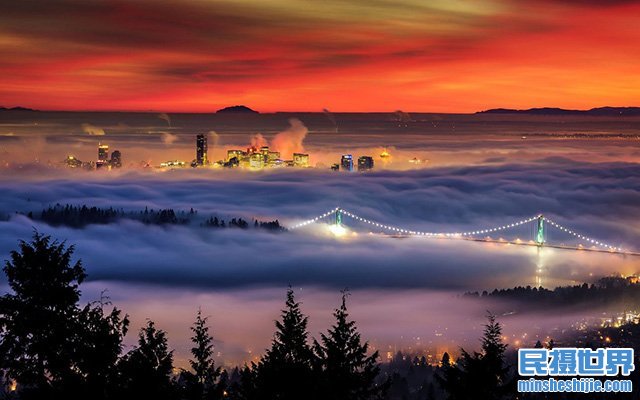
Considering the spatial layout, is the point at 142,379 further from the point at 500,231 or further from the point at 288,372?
the point at 500,231

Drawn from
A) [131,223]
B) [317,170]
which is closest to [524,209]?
[317,170]

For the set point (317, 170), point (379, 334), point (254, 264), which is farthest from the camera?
point (317, 170)

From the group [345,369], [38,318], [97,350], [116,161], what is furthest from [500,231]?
[38,318]

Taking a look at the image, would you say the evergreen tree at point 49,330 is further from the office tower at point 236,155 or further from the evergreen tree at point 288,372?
the office tower at point 236,155

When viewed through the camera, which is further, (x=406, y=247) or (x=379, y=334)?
(x=406, y=247)

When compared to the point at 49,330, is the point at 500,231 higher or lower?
lower

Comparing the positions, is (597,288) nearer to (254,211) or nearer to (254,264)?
(254,264)
